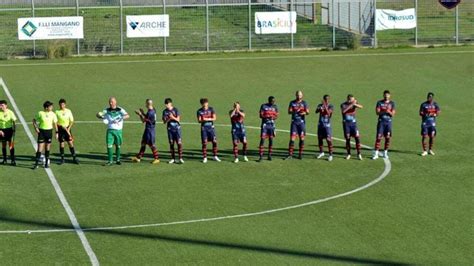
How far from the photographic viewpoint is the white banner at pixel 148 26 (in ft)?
189

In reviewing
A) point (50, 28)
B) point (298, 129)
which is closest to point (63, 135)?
point (298, 129)

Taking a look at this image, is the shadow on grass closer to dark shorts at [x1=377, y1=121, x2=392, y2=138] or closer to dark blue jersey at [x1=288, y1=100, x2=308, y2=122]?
dark blue jersey at [x1=288, y1=100, x2=308, y2=122]

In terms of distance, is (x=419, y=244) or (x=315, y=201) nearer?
(x=419, y=244)

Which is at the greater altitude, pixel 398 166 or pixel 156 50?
pixel 156 50

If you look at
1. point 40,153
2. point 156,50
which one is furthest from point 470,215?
point 156,50

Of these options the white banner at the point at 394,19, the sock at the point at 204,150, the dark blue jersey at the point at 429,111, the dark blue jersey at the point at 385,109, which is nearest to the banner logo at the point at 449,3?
the white banner at the point at 394,19

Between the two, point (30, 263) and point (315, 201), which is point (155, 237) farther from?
point (315, 201)

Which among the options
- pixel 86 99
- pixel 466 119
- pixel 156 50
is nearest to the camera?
pixel 466 119

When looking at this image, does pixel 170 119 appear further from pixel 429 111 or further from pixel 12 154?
pixel 429 111

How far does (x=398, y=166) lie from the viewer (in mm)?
32562

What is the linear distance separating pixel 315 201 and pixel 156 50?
31.9 metres

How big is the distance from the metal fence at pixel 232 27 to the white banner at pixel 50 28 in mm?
564

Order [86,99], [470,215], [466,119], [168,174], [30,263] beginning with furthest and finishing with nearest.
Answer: [86,99] → [466,119] → [168,174] → [470,215] → [30,263]

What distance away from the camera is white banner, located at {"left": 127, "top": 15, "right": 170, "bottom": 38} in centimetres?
5766
